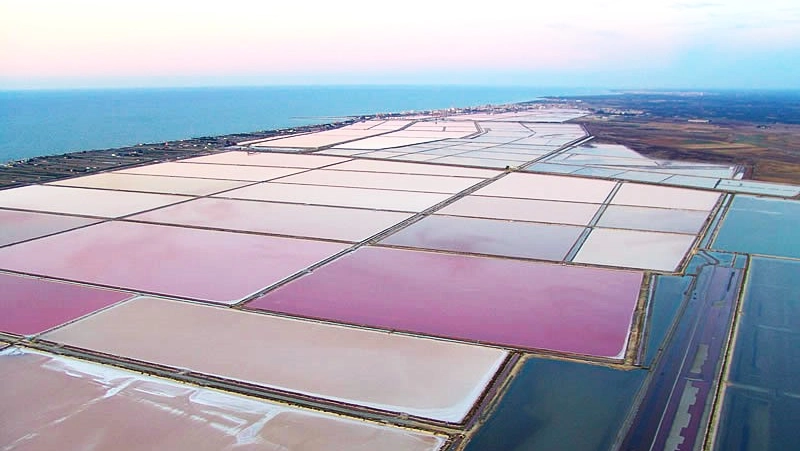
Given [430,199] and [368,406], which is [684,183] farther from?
[368,406]

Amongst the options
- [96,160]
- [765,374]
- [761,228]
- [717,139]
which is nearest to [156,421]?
[765,374]

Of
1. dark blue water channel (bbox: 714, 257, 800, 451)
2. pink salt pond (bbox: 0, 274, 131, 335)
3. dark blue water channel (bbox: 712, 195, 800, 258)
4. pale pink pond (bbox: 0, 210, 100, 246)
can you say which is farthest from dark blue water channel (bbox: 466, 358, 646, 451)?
pale pink pond (bbox: 0, 210, 100, 246)

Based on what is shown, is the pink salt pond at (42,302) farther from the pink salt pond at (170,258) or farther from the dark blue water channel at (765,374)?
the dark blue water channel at (765,374)

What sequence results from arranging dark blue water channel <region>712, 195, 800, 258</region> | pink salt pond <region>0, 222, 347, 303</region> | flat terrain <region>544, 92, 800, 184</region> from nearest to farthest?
pink salt pond <region>0, 222, 347, 303</region>, dark blue water channel <region>712, 195, 800, 258</region>, flat terrain <region>544, 92, 800, 184</region>

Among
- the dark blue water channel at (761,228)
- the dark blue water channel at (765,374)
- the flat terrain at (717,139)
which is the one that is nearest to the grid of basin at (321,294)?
the dark blue water channel at (761,228)

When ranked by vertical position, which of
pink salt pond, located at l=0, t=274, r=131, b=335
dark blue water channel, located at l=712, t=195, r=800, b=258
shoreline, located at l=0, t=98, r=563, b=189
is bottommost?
pink salt pond, located at l=0, t=274, r=131, b=335

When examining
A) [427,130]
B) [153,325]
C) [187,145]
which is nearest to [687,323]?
[153,325]

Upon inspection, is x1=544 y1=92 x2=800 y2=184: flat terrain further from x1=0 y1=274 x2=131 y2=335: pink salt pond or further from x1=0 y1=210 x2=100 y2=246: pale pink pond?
x1=0 y1=210 x2=100 y2=246: pale pink pond
